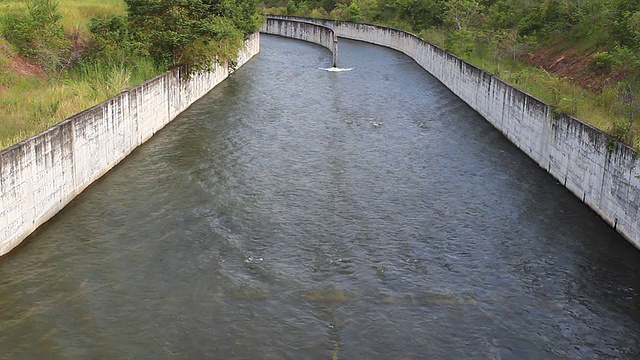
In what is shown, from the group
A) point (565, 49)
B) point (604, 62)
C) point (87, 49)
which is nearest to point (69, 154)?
point (87, 49)

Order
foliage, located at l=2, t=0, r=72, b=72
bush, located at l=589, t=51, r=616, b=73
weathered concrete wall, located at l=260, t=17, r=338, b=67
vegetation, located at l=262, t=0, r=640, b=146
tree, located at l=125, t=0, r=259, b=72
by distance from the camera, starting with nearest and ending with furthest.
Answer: vegetation, located at l=262, t=0, r=640, b=146 < bush, located at l=589, t=51, r=616, b=73 < foliage, located at l=2, t=0, r=72, b=72 < tree, located at l=125, t=0, r=259, b=72 < weathered concrete wall, located at l=260, t=17, r=338, b=67

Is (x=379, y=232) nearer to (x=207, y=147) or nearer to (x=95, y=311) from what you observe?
(x=95, y=311)

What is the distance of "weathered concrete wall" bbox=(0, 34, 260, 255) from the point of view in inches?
584

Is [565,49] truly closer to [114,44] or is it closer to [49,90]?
[114,44]

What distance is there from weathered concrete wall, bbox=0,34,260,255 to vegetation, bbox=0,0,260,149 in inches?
29.9

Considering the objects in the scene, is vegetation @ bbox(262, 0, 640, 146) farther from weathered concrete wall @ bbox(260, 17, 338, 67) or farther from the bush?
weathered concrete wall @ bbox(260, 17, 338, 67)

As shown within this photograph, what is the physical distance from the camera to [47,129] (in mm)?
16984

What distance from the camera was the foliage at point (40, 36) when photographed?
2666cm

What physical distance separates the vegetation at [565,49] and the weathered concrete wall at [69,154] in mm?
13688

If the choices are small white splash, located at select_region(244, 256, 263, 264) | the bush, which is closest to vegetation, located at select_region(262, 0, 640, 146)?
the bush

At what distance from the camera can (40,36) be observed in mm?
27234

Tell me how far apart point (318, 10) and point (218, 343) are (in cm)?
8659

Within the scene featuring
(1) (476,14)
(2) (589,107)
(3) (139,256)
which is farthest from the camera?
(1) (476,14)

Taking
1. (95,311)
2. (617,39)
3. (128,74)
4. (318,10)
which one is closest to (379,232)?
(95,311)
